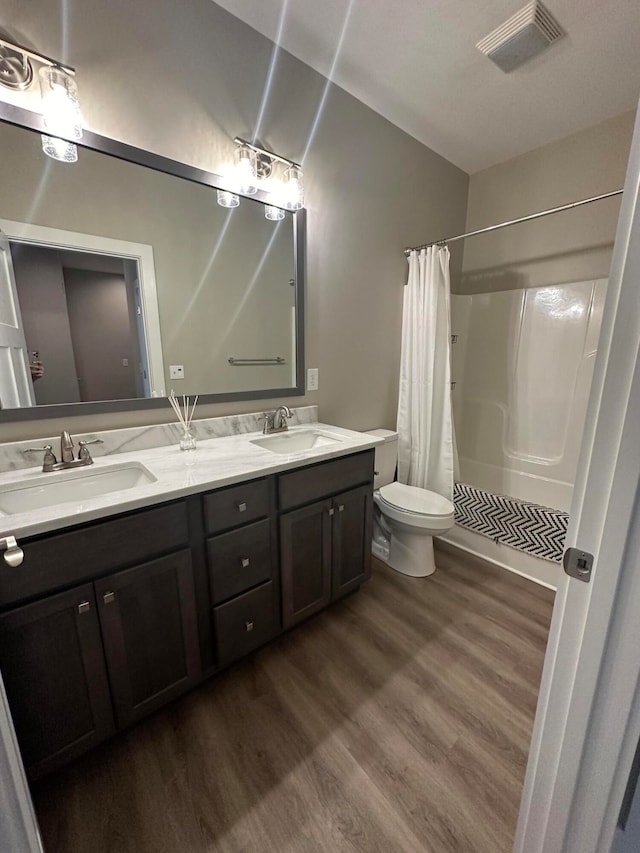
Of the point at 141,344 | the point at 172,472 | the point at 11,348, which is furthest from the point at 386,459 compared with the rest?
the point at 11,348

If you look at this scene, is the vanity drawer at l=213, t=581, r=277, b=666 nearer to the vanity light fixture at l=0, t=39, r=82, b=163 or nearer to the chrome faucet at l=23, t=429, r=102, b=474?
the chrome faucet at l=23, t=429, r=102, b=474

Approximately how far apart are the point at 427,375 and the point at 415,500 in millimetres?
804

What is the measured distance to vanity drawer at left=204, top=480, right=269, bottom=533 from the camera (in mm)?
1186

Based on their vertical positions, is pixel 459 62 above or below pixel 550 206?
above

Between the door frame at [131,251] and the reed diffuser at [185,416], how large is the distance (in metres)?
0.06

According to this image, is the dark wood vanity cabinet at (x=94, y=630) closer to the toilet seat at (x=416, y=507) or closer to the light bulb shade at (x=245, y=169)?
the toilet seat at (x=416, y=507)

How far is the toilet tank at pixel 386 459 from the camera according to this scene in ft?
7.13

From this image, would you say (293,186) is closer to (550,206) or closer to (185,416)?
(185,416)

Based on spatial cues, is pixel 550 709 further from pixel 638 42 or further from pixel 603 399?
pixel 638 42

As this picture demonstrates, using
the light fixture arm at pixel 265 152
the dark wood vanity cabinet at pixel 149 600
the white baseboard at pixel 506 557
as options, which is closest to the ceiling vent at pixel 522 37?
the light fixture arm at pixel 265 152

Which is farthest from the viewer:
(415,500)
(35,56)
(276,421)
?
(415,500)

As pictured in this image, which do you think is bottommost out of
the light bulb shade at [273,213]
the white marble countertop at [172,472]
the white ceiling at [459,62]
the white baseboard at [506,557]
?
the white baseboard at [506,557]

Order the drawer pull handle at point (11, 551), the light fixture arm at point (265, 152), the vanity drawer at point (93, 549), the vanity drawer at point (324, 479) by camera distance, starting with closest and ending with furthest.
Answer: the drawer pull handle at point (11, 551) → the vanity drawer at point (93, 549) → the vanity drawer at point (324, 479) → the light fixture arm at point (265, 152)

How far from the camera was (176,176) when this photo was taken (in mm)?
1444
